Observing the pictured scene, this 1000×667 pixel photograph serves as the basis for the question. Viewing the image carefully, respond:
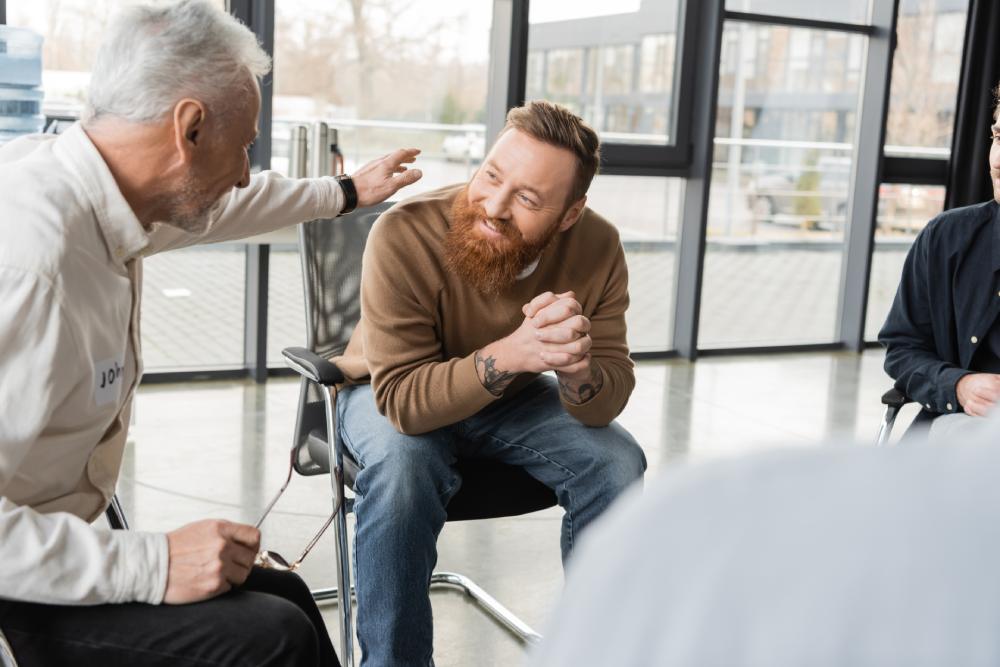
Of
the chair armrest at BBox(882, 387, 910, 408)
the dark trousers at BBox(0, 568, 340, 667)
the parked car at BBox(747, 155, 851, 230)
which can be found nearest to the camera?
the dark trousers at BBox(0, 568, 340, 667)

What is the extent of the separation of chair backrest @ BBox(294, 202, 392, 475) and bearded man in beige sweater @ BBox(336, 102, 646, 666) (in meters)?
0.11

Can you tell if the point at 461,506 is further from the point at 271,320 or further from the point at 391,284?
the point at 271,320

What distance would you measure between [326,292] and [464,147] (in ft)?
10.0

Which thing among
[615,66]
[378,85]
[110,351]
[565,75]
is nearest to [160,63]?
[110,351]

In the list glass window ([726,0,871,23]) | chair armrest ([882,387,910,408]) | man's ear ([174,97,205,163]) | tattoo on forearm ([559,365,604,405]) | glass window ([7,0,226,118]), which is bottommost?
chair armrest ([882,387,910,408])

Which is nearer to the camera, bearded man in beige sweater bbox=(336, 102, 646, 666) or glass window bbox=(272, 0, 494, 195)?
bearded man in beige sweater bbox=(336, 102, 646, 666)

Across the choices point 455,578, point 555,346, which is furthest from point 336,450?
point 455,578

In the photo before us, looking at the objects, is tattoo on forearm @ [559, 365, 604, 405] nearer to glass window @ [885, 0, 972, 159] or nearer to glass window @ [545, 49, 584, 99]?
glass window @ [545, 49, 584, 99]

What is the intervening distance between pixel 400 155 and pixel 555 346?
0.54 meters

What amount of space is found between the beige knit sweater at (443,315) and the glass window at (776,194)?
380cm

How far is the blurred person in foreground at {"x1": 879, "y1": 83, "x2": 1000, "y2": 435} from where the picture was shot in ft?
8.00

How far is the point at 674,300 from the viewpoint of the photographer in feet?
19.6

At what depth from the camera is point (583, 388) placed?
211 cm

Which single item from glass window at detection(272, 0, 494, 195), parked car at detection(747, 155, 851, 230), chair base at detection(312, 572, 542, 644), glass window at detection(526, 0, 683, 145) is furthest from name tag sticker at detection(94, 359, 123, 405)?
parked car at detection(747, 155, 851, 230)
